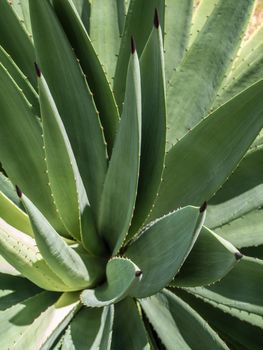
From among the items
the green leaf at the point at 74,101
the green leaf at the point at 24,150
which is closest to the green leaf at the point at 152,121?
the green leaf at the point at 74,101

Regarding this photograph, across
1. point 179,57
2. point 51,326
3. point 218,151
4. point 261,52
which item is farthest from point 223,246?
point 261,52

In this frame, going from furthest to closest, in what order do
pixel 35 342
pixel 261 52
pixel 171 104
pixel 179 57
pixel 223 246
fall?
pixel 261 52
pixel 179 57
pixel 171 104
pixel 35 342
pixel 223 246

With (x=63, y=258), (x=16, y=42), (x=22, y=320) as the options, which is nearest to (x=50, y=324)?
(x=22, y=320)

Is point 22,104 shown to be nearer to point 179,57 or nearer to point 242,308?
point 179,57

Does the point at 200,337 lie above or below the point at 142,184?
below

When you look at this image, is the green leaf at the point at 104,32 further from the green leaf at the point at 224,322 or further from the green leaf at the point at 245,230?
the green leaf at the point at 224,322

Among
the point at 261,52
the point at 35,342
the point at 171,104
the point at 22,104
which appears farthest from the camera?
the point at 261,52

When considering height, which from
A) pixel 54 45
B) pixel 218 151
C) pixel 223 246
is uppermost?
pixel 54 45
